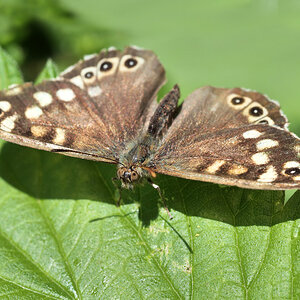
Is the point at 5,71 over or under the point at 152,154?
over

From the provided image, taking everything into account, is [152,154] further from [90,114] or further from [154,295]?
[154,295]

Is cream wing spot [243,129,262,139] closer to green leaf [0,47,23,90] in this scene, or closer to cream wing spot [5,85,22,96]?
cream wing spot [5,85,22,96]

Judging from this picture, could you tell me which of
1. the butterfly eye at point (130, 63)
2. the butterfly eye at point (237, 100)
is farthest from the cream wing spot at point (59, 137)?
the butterfly eye at point (237, 100)

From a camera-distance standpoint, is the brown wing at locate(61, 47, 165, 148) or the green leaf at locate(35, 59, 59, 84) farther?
the green leaf at locate(35, 59, 59, 84)

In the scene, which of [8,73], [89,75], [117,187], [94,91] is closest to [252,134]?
[117,187]

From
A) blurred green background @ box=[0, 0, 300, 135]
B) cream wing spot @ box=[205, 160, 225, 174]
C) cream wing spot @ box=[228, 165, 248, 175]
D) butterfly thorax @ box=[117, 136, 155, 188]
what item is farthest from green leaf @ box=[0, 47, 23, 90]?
cream wing spot @ box=[228, 165, 248, 175]

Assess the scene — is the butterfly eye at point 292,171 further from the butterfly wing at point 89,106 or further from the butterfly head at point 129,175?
the butterfly wing at point 89,106

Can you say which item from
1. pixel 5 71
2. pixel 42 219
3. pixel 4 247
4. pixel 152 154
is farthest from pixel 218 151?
pixel 5 71
